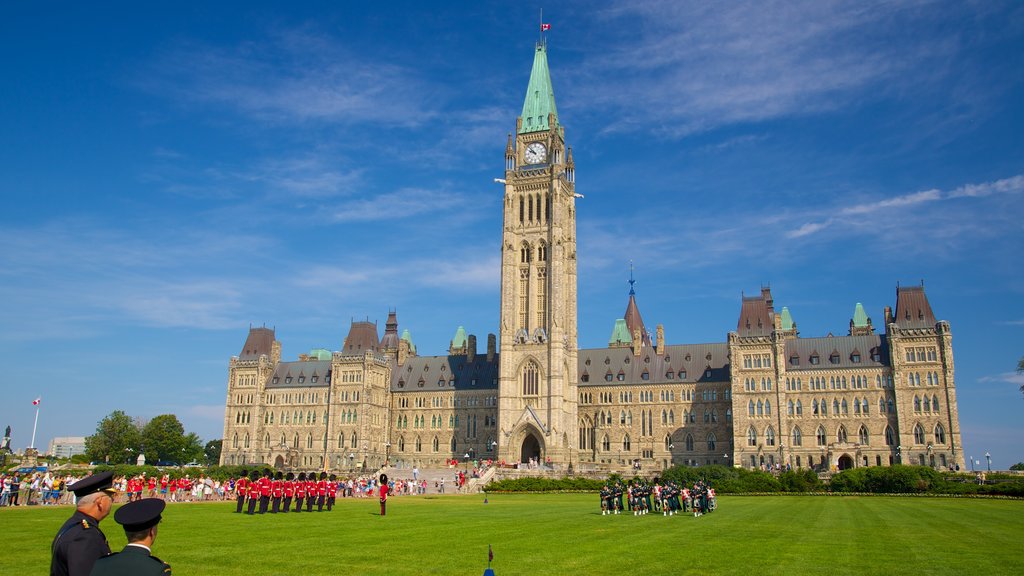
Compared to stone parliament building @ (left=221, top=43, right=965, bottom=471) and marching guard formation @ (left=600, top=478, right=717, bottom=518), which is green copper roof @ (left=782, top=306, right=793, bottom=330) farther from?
marching guard formation @ (left=600, top=478, right=717, bottom=518)

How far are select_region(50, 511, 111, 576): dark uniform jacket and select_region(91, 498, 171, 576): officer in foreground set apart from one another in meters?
0.75

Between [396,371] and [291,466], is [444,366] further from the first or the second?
[291,466]

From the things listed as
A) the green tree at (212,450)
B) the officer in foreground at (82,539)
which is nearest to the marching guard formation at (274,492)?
the officer in foreground at (82,539)

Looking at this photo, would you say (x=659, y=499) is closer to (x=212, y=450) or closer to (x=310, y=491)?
(x=310, y=491)

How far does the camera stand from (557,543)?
2450cm

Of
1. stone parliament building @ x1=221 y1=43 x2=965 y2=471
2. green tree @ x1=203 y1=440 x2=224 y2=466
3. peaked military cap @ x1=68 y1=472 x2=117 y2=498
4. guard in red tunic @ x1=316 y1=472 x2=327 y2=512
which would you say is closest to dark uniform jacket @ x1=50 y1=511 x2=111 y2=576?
peaked military cap @ x1=68 y1=472 x2=117 y2=498

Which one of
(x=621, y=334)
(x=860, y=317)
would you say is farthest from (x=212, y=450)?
(x=860, y=317)

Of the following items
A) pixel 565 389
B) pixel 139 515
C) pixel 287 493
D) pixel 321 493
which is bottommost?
pixel 321 493

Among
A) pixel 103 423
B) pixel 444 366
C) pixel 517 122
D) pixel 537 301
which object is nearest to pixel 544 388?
pixel 537 301

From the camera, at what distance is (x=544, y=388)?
100m

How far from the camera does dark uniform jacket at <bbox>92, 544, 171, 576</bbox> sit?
6992 millimetres

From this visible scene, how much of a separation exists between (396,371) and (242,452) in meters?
25.1

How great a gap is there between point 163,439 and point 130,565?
12696cm

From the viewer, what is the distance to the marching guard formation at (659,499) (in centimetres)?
3903
